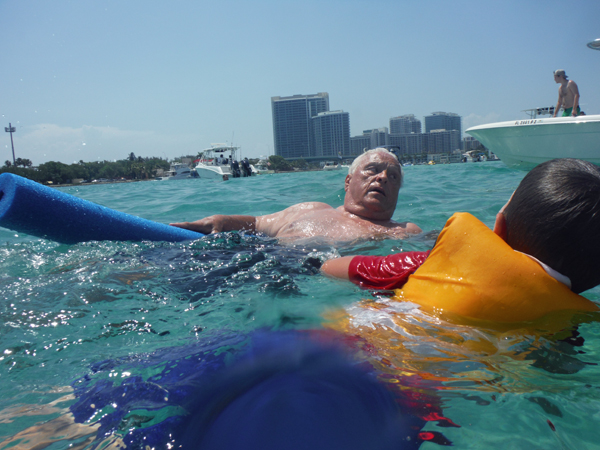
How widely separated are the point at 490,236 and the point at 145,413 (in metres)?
1.32

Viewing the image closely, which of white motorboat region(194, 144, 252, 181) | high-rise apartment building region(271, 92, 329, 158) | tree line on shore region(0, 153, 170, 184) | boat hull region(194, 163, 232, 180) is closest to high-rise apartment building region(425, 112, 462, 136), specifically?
high-rise apartment building region(271, 92, 329, 158)

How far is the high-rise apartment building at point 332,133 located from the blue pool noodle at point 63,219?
97.9 meters

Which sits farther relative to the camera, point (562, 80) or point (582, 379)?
point (562, 80)

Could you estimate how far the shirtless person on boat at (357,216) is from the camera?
369cm

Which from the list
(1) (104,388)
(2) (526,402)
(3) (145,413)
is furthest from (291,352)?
(2) (526,402)

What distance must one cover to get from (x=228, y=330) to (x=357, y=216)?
8.19 ft

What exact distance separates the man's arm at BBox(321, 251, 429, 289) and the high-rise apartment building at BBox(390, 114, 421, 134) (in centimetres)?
12080

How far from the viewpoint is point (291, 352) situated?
1453 millimetres

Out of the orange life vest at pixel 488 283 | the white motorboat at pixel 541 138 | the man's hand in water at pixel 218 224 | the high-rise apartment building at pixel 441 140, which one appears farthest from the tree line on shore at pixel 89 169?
the high-rise apartment building at pixel 441 140

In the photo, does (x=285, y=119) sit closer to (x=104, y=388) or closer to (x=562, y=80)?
(x=562, y=80)

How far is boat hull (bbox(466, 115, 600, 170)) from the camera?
27.8 ft

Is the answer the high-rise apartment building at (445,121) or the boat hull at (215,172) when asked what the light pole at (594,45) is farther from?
the high-rise apartment building at (445,121)

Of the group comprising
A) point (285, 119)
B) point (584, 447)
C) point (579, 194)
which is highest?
point (285, 119)

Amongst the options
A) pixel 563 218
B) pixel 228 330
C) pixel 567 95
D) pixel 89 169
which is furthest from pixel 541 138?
pixel 89 169
